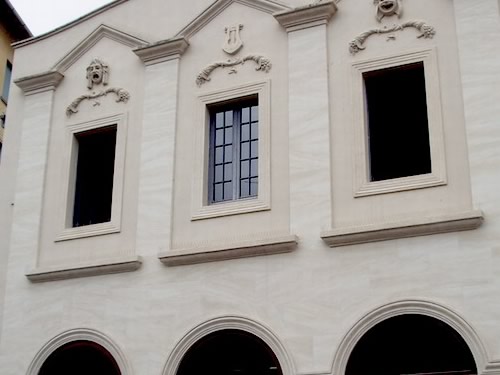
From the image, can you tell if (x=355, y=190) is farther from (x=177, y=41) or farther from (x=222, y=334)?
(x=177, y=41)

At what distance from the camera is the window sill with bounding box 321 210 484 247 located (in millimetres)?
13656

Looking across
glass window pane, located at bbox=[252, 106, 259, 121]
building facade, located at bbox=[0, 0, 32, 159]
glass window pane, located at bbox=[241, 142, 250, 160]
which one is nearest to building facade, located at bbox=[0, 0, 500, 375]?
glass window pane, located at bbox=[241, 142, 250, 160]

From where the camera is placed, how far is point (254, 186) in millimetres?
16203

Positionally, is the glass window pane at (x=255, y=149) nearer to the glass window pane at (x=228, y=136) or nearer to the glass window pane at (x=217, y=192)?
the glass window pane at (x=228, y=136)

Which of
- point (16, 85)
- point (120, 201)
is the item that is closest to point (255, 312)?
point (120, 201)

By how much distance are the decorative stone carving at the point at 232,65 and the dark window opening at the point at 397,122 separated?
1.99m

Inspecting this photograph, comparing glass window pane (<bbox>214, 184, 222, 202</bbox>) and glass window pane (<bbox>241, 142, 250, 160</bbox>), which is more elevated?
glass window pane (<bbox>241, 142, 250, 160</bbox>)

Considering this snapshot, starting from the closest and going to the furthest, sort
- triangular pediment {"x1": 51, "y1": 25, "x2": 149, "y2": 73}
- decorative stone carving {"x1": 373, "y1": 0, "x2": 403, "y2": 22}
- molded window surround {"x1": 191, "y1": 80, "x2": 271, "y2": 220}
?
decorative stone carving {"x1": 373, "y1": 0, "x2": 403, "y2": 22} < molded window surround {"x1": 191, "y1": 80, "x2": 271, "y2": 220} < triangular pediment {"x1": 51, "y1": 25, "x2": 149, "y2": 73}

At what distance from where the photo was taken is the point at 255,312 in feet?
48.9

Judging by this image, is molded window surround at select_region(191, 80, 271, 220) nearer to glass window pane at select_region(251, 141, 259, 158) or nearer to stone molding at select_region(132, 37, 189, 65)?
glass window pane at select_region(251, 141, 259, 158)

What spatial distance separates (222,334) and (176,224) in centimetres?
235

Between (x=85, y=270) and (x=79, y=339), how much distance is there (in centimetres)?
131

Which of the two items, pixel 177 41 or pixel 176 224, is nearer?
pixel 176 224

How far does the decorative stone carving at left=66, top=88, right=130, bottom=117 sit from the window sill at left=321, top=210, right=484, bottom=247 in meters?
5.62
